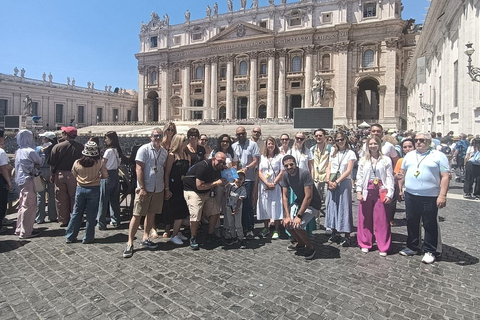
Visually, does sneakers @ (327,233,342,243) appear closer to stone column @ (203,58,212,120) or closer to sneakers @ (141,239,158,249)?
sneakers @ (141,239,158,249)

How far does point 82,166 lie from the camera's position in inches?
211

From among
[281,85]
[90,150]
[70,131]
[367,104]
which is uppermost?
[281,85]

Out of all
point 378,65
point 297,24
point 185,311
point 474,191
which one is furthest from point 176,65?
point 185,311

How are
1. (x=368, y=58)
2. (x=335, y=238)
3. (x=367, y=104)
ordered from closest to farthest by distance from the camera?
(x=335, y=238), (x=368, y=58), (x=367, y=104)

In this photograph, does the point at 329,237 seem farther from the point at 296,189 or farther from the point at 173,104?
the point at 173,104

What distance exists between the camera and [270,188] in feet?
18.8

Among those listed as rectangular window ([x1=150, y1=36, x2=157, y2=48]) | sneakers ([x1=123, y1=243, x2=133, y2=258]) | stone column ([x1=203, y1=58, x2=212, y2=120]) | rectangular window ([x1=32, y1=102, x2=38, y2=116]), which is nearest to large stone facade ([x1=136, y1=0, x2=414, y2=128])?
rectangular window ([x1=150, y1=36, x2=157, y2=48])

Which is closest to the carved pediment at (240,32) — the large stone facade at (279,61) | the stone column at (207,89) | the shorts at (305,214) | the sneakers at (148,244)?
the large stone facade at (279,61)

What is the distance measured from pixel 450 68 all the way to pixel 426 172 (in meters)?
14.6

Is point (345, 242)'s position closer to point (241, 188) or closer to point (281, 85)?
point (241, 188)

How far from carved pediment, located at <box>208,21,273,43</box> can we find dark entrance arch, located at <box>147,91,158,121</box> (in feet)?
50.4

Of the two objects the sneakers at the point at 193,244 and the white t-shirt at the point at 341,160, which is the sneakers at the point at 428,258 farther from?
the sneakers at the point at 193,244

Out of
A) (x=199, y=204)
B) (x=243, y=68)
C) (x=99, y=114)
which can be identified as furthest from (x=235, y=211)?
(x=99, y=114)

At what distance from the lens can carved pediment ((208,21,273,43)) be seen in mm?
43031
